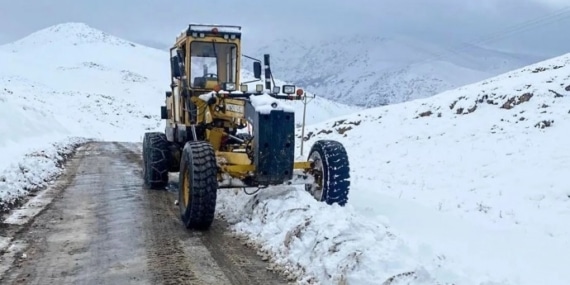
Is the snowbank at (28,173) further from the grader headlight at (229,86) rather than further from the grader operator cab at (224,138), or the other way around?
the grader headlight at (229,86)

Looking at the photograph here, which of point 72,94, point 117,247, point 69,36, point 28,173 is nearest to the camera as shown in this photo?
point 117,247

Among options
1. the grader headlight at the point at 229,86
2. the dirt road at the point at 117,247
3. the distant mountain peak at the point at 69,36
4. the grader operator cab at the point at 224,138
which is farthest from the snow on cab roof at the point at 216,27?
the distant mountain peak at the point at 69,36

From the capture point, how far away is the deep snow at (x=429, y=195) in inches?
224

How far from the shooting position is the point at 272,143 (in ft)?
25.7

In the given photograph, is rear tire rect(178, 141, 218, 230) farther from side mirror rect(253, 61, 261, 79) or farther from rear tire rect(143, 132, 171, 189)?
rear tire rect(143, 132, 171, 189)

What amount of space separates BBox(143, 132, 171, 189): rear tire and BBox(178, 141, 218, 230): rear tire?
11.3 ft

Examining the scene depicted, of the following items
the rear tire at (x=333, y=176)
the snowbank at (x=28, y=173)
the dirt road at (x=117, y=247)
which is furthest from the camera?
the snowbank at (x=28, y=173)

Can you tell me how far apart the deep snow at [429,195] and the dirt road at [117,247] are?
52 centimetres

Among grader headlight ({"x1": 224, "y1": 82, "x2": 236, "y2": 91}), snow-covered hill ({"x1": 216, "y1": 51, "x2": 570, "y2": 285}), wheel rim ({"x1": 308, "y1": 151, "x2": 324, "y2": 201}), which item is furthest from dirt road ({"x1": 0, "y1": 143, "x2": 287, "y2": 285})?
grader headlight ({"x1": 224, "y1": 82, "x2": 236, "y2": 91})

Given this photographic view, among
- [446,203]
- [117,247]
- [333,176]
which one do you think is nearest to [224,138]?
[333,176]

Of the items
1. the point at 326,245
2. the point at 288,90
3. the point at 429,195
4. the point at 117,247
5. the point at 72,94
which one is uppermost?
the point at 288,90

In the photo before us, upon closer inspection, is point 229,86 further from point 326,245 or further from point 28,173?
point 28,173

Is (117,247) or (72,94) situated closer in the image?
(117,247)

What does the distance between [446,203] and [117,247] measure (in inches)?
254
